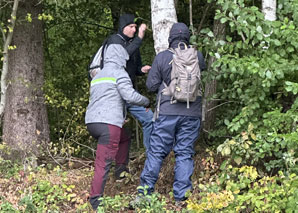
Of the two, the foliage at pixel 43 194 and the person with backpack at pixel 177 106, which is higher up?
the person with backpack at pixel 177 106

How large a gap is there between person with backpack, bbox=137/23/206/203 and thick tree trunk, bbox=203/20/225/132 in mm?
957

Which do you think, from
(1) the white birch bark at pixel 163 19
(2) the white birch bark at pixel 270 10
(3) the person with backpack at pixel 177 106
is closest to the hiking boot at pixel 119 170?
(3) the person with backpack at pixel 177 106

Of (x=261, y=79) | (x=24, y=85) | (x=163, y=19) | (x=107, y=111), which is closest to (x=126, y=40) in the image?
(x=163, y=19)

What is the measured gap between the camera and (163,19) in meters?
6.07

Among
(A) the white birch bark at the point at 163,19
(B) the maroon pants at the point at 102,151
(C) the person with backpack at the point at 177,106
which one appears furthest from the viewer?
(A) the white birch bark at the point at 163,19

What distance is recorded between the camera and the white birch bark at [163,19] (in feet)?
19.9

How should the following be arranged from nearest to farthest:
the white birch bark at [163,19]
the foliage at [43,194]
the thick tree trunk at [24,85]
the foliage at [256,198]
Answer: the foliage at [256,198]
the foliage at [43,194]
the white birch bark at [163,19]
the thick tree trunk at [24,85]

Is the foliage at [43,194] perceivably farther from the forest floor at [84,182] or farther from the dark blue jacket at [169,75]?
the dark blue jacket at [169,75]

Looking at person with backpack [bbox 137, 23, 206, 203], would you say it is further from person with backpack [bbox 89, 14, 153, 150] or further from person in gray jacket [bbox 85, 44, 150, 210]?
person with backpack [bbox 89, 14, 153, 150]

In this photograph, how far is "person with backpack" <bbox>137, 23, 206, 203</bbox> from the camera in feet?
18.2

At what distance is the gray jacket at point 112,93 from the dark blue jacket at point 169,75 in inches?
10.8

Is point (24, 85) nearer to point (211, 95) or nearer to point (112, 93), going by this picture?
point (112, 93)

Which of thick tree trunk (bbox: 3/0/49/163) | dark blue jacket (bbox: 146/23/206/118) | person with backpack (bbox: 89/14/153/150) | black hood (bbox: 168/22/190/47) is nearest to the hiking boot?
person with backpack (bbox: 89/14/153/150)

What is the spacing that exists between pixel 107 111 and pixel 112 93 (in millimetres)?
224
